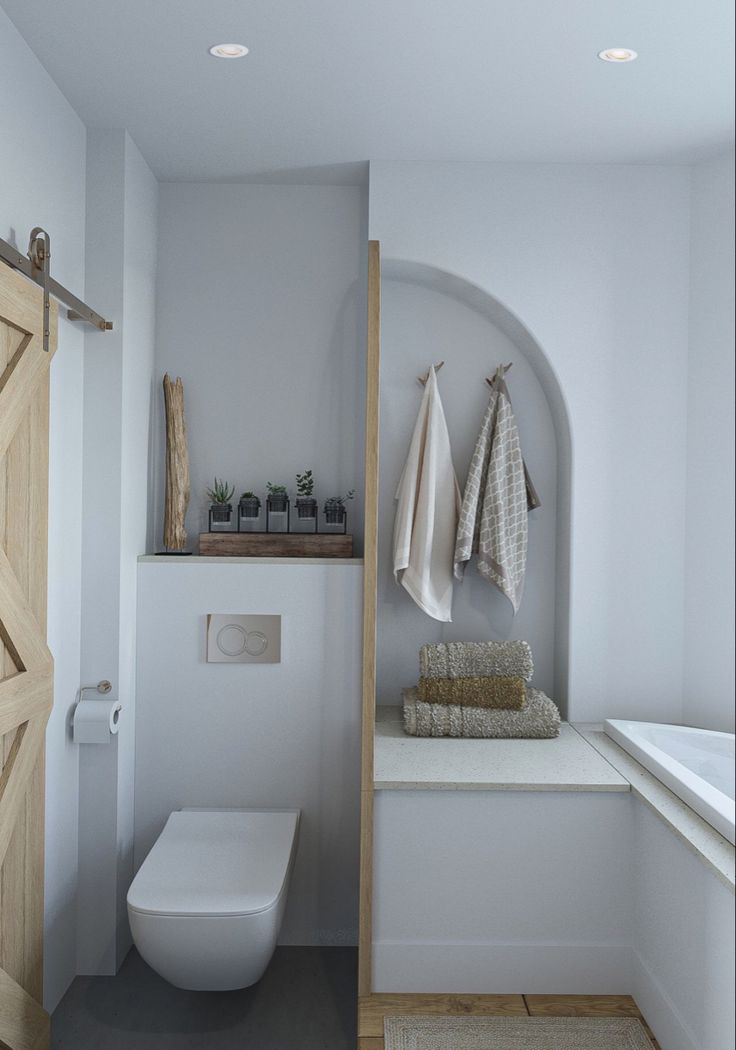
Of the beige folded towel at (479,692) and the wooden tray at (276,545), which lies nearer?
the beige folded towel at (479,692)

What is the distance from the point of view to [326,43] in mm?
2230

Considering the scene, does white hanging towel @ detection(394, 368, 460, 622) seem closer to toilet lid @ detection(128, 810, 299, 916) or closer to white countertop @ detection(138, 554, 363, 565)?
white countertop @ detection(138, 554, 363, 565)

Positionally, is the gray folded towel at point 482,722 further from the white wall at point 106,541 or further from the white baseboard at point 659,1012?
the white wall at point 106,541

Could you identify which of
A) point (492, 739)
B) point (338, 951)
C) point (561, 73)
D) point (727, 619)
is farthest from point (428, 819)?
point (561, 73)

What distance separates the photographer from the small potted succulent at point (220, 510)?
123 inches

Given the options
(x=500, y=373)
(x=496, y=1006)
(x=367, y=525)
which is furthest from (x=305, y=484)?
(x=496, y=1006)

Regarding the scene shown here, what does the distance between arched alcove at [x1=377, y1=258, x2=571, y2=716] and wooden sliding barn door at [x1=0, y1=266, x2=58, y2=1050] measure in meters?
1.25

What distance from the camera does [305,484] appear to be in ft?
10.3

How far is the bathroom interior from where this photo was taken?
222 cm

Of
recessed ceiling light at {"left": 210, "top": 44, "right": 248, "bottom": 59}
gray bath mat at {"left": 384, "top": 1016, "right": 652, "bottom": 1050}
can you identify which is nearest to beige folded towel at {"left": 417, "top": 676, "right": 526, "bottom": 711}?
gray bath mat at {"left": 384, "top": 1016, "right": 652, "bottom": 1050}

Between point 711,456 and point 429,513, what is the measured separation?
92 centimetres

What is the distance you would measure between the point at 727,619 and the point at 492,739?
0.83 m

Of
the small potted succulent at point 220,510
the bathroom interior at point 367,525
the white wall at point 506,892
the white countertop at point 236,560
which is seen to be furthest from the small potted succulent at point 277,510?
the white wall at point 506,892

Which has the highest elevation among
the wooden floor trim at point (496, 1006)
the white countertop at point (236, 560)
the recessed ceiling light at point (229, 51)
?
the recessed ceiling light at point (229, 51)
